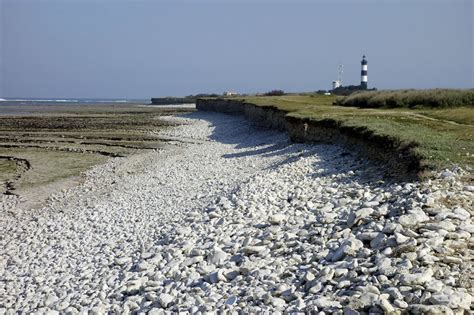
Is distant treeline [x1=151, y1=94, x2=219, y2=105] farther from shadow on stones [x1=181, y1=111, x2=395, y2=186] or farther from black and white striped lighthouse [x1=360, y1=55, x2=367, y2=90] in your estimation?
shadow on stones [x1=181, y1=111, x2=395, y2=186]

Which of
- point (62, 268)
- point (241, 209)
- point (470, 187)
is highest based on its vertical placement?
point (470, 187)

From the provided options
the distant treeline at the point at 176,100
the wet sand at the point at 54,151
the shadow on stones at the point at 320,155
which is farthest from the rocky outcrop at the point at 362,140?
the distant treeline at the point at 176,100

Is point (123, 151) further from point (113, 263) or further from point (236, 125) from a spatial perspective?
point (113, 263)

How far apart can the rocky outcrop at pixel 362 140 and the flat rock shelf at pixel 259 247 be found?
2.03 feet

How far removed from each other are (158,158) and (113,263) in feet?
67.6

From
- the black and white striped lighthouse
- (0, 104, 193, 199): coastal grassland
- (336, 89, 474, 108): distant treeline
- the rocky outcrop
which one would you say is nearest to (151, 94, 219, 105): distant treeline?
the black and white striped lighthouse

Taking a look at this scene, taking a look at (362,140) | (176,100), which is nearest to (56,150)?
(362,140)

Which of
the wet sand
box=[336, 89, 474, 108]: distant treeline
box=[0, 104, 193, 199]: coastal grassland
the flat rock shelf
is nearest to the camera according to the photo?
the flat rock shelf

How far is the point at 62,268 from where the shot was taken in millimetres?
11789

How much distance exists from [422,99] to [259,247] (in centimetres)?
3232

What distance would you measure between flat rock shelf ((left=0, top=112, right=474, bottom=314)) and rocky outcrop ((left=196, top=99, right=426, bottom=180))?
620 mm

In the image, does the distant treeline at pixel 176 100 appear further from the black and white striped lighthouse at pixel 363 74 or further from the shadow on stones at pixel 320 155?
the shadow on stones at pixel 320 155

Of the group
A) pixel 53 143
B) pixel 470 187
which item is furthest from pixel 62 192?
pixel 53 143

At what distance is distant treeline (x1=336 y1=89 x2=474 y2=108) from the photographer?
1422 inches
